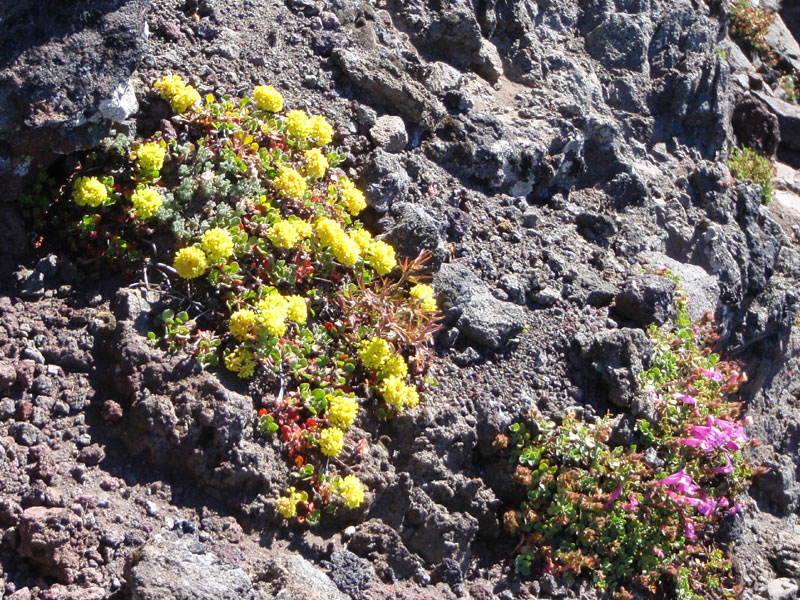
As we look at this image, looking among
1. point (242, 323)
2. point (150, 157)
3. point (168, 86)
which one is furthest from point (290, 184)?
point (242, 323)

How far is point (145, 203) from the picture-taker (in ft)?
14.6

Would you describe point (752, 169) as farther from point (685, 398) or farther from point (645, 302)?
point (685, 398)

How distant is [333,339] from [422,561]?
1.47 metres

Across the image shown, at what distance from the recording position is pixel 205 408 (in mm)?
4125

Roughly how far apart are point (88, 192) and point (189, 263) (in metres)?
0.70

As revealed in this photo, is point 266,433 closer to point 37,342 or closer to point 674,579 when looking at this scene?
point 37,342

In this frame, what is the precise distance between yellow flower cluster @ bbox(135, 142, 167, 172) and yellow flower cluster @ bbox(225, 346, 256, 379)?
1240 mm

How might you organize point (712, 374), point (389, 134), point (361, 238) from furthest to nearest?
1. point (712, 374)
2. point (389, 134)
3. point (361, 238)

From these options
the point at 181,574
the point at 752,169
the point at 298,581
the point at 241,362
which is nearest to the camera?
the point at 181,574

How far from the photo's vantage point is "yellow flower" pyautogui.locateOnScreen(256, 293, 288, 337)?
14.2ft

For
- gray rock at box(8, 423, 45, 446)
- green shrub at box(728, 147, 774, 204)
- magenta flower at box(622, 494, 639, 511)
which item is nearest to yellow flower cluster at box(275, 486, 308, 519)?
gray rock at box(8, 423, 45, 446)

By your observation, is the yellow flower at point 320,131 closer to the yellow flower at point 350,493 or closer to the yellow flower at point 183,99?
the yellow flower at point 183,99

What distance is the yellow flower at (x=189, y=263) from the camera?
436 centimetres

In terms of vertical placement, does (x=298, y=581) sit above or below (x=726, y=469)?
below
